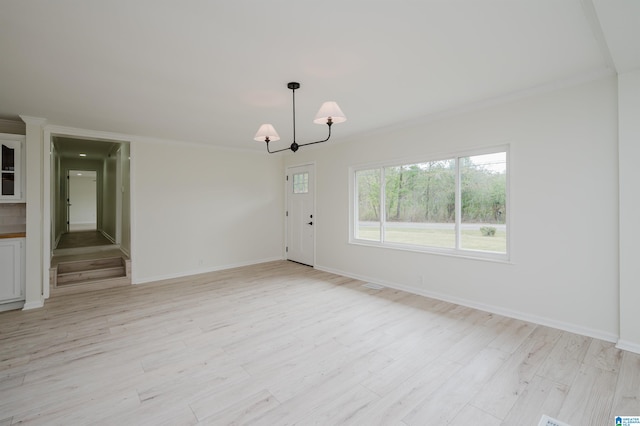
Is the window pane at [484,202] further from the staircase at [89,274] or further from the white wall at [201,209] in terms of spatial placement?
the staircase at [89,274]

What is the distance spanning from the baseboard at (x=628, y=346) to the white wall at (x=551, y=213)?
11cm

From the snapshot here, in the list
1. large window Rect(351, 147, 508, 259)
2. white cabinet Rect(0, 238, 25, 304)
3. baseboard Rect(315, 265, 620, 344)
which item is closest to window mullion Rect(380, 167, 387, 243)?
large window Rect(351, 147, 508, 259)

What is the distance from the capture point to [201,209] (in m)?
5.63

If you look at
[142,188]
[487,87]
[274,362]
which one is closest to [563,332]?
[487,87]

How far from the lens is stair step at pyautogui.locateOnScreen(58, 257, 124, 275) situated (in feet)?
15.6

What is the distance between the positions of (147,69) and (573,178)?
4.30 metres

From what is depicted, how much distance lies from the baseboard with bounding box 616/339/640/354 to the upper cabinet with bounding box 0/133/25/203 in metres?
Answer: 7.07

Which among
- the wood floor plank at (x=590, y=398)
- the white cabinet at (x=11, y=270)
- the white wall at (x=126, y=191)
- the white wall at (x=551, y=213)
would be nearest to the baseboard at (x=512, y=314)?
the white wall at (x=551, y=213)

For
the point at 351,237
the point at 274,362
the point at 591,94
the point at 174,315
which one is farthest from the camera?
the point at 351,237

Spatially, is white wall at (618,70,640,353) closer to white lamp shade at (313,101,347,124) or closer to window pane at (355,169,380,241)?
white lamp shade at (313,101,347,124)

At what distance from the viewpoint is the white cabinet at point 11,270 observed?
3.68 m

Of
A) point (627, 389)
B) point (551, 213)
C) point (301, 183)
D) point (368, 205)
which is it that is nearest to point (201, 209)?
point (301, 183)

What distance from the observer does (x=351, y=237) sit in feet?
17.4

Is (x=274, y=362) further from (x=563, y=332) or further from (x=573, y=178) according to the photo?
(x=573, y=178)
